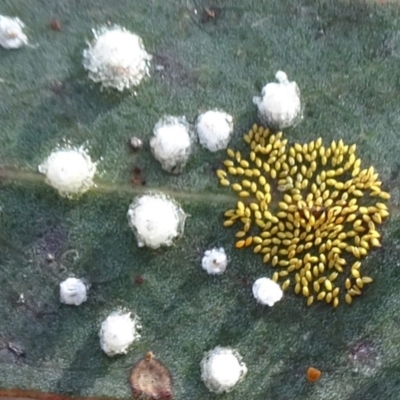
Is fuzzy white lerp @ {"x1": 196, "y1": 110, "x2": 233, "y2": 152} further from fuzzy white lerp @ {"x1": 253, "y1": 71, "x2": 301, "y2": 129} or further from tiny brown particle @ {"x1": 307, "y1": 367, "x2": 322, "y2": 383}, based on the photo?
tiny brown particle @ {"x1": 307, "y1": 367, "x2": 322, "y2": 383}

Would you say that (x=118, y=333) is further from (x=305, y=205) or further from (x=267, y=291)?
(x=305, y=205)

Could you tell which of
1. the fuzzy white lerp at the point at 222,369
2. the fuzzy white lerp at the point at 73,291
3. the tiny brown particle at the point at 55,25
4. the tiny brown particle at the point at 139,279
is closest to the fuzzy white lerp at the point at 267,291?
the fuzzy white lerp at the point at 222,369

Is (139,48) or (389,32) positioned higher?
(139,48)

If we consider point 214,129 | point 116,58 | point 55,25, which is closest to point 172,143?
point 214,129

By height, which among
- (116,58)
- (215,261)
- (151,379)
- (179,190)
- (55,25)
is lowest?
(151,379)

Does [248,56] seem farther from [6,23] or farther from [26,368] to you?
[26,368]

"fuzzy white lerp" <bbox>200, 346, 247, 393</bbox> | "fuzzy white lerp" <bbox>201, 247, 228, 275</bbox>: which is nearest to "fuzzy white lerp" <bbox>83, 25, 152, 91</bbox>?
"fuzzy white lerp" <bbox>201, 247, 228, 275</bbox>

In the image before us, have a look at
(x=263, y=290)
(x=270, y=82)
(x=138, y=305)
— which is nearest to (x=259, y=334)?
(x=263, y=290)
